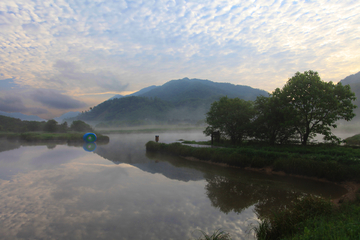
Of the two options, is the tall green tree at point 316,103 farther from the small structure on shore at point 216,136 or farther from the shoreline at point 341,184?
the small structure on shore at point 216,136

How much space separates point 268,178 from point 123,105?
191256 mm

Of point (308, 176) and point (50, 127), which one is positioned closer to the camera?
point (308, 176)

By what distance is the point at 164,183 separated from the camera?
1252 centimetres

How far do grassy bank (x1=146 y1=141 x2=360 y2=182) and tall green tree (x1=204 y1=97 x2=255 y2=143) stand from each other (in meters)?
4.69

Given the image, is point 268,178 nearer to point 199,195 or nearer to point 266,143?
point 199,195

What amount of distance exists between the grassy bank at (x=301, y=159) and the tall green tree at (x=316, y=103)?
2.47 m

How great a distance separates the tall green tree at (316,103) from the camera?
1588cm

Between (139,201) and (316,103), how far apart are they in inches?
679

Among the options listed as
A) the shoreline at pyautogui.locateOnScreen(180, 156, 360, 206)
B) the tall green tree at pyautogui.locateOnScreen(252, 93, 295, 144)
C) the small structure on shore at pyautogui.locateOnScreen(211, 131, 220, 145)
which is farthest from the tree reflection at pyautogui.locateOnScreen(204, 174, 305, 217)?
the small structure on shore at pyautogui.locateOnScreen(211, 131, 220, 145)

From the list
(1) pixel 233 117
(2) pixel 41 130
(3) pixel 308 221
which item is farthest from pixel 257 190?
(2) pixel 41 130

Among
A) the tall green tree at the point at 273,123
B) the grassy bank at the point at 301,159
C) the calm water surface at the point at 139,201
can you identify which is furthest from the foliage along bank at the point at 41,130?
the tall green tree at the point at 273,123

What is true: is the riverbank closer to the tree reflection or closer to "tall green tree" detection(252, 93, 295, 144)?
the tree reflection

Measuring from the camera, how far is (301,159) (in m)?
12.8

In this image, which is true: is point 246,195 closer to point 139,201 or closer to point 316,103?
point 139,201
